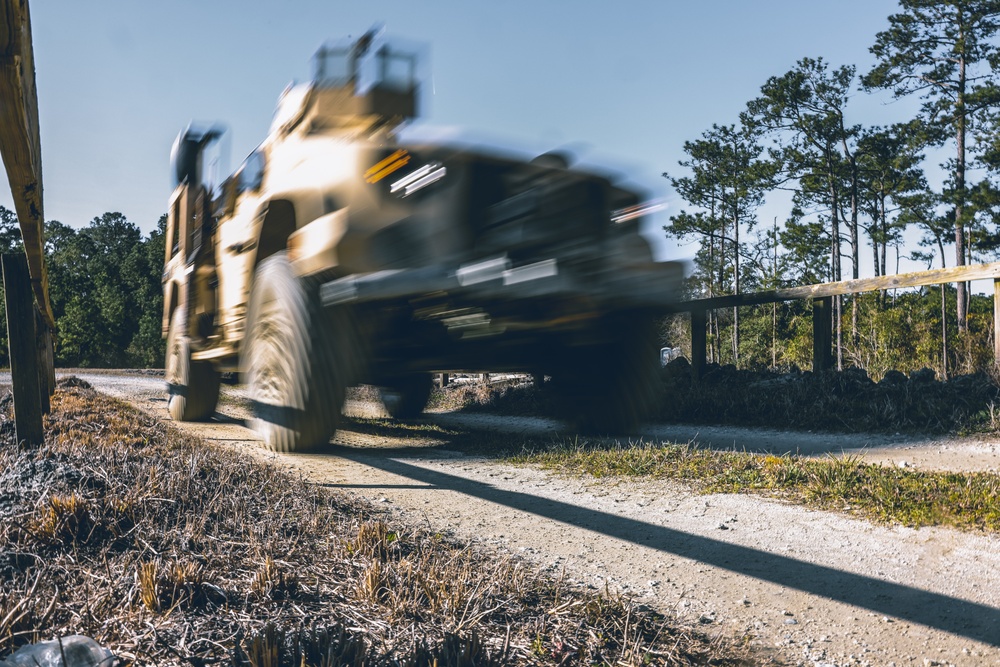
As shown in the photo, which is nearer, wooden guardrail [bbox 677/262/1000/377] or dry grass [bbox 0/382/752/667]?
dry grass [bbox 0/382/752/667]

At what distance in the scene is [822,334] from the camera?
854 cm

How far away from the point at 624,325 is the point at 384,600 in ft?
14.1

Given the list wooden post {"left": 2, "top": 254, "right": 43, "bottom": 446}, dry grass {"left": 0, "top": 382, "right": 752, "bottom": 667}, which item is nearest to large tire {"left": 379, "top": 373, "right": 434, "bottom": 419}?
wooden post {"left": 2, "top": 254, "right": 43, "bottom": 446}

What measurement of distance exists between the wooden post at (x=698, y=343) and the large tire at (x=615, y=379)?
3124 millimetres

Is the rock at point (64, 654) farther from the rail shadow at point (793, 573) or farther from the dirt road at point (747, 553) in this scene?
the rail shadow at point (793, 573)

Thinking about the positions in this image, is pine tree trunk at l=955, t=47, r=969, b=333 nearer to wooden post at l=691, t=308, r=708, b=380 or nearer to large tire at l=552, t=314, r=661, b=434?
wooden post at l=691, t=308, r=708, b=380

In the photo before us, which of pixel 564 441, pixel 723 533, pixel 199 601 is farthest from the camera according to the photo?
pixel 564 441

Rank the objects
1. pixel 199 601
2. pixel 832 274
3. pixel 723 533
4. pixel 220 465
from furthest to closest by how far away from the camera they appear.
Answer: pixel 832 274
pixel 220 465
pixel 723 533
pixel 199 601

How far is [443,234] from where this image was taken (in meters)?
4.55

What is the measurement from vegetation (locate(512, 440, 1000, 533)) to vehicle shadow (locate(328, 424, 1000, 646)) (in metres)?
0.83

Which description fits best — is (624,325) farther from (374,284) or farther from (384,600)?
(384,600)

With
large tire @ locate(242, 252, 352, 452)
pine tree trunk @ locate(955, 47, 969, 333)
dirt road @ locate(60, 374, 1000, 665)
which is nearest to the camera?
dirt road @ locate(60, 374, 1000, 665)

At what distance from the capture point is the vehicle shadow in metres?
2.21

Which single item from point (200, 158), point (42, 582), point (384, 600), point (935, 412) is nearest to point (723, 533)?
point (384, 600)
